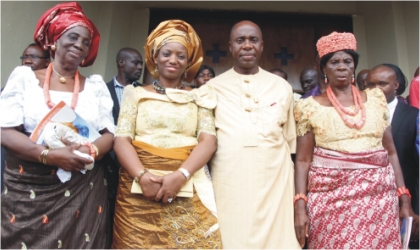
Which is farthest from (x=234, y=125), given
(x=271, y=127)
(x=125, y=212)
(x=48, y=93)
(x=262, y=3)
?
(x=262, y=3)

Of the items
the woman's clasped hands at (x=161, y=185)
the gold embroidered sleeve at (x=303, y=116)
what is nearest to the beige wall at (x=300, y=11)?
the woman's clasped hands at (x=161, y=185)

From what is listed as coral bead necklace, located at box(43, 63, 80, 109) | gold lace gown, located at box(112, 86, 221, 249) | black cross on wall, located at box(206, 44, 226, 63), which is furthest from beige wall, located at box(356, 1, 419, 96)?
coral bead necklace, located at box(43, 63, 80, 109)

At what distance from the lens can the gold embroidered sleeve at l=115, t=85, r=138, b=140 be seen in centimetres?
262

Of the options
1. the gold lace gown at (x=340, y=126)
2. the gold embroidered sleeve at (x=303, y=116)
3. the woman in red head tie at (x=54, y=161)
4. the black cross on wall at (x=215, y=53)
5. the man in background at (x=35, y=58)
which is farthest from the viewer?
the black cross on wall at (x=215, y=53)

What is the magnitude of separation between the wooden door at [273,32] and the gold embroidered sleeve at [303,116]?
2.95m

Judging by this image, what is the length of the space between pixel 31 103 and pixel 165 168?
34.6 inches

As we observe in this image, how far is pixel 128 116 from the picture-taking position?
8.75 feet

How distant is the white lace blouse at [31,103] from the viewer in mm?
2469

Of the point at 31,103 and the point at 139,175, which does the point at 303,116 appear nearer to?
the point at 139,175

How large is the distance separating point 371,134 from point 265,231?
933 mm

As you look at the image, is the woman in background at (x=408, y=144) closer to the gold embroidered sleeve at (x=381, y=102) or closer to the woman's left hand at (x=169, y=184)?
the gold embroidered sleeve at (x=381, y=102)

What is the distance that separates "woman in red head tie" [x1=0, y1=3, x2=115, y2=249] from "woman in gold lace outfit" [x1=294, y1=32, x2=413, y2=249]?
1.30 m

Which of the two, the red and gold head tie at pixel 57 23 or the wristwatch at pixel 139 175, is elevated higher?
the red and gold head tie at pixel 57 23

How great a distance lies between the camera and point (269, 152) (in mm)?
2742
